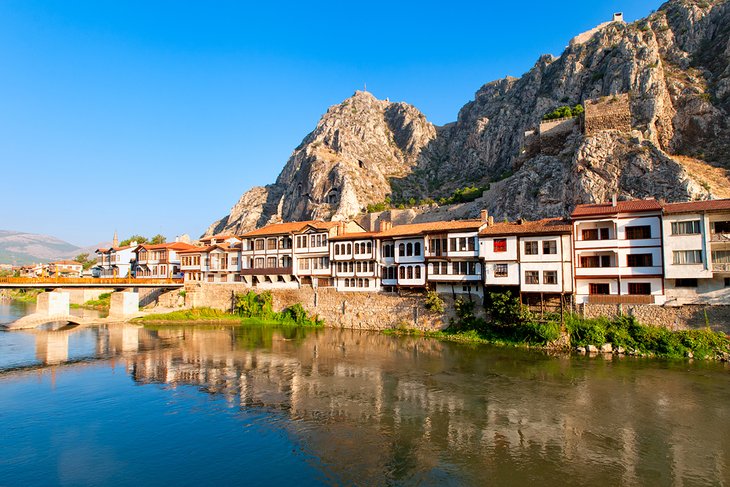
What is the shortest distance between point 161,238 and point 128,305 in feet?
160

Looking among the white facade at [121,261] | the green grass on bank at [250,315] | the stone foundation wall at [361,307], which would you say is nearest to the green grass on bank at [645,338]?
the stone foundation wall at [361,307]

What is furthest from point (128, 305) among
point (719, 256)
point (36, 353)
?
point (719, 256)

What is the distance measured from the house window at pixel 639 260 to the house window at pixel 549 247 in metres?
5.45

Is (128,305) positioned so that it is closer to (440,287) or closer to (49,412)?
(49,412)

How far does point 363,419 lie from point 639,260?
26.5 metres

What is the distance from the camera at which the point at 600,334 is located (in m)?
32.5

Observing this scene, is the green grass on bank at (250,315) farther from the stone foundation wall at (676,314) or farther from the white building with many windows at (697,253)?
the white building with many windows at (697,253)

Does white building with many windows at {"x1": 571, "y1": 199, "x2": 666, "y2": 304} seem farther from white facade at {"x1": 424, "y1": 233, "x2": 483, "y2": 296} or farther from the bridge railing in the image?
the bridge railing

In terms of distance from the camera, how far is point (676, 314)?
3134 cm

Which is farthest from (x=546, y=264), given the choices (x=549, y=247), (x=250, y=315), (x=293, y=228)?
(x=250, y=315)

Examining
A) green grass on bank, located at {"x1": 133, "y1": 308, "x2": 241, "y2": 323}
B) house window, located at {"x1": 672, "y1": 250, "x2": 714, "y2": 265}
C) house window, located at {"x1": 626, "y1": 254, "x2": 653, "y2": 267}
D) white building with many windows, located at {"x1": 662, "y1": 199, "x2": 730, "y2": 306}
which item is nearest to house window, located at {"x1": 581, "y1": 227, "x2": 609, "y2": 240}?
house window, located at {"x1": 626, "y1": 254, "x2": 653, "y2": 267}

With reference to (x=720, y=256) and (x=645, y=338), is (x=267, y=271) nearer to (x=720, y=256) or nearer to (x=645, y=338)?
(x=645, y=338)

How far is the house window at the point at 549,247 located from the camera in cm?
3516

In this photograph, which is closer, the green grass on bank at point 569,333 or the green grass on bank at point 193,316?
the green grass on bank at point 569,333
